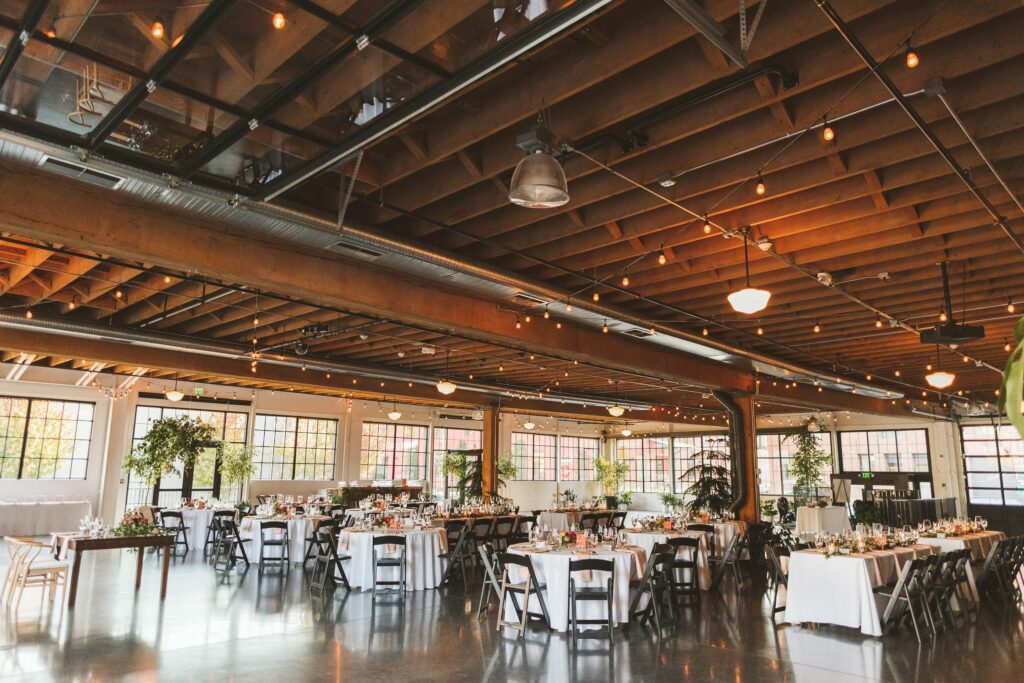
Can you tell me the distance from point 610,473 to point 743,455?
13.1m

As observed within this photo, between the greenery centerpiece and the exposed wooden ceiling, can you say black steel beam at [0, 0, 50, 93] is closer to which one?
the exposed wooden ceiling

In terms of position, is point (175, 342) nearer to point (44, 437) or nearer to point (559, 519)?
point (44, 437)

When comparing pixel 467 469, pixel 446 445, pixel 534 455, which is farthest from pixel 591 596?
pixel 534 455

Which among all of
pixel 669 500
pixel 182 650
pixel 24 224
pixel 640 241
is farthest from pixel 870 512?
pixel 24 224

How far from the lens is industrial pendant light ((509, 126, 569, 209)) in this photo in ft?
12.3

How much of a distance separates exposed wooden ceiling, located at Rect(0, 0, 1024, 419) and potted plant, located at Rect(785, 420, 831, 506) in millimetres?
12672

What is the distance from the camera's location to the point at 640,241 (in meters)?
6.73

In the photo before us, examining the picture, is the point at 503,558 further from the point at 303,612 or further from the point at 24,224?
the point at 24,224

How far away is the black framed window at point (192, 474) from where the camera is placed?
16.3 meters

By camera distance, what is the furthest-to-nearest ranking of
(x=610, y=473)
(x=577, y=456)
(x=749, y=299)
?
(x=577, y=456), (x=610, y=473), (x=749, y=299)

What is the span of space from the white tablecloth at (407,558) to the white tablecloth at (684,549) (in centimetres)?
274

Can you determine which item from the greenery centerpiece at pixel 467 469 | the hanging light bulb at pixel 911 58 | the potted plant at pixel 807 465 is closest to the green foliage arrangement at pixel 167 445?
the greenery centerpiece at pixel 467 469

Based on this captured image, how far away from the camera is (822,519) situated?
15.5 metres

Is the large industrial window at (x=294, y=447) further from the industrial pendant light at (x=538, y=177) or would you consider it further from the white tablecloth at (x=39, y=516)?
the industrial pendant light at (x=538, y=177)
